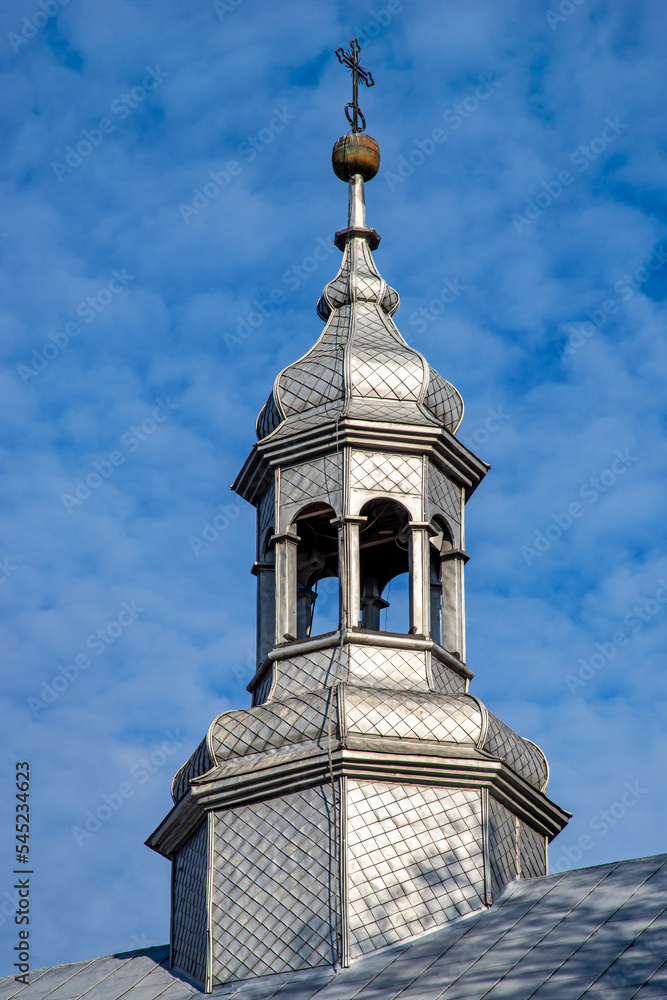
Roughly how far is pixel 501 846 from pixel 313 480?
634cm

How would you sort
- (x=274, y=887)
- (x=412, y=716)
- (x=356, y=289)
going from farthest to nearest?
(x=356, y=289), (x=412, y=716), (x=274, y=887)

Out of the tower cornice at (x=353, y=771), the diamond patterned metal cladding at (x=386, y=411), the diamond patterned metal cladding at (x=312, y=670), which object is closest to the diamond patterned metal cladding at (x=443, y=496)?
the diamond patterned metal cladding at (x=386, y=411)

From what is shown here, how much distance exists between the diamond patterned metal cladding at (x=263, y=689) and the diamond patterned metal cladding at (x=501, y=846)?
151 inches

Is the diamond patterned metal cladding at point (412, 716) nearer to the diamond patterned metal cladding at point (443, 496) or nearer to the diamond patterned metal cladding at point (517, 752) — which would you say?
the diamond patterned metal cladding at point (517, 752)

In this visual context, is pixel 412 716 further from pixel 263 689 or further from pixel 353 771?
pixel 263 689

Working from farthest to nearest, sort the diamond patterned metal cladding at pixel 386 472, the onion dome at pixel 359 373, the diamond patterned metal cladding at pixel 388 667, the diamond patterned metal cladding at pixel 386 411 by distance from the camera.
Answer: the onion dome at pixel 359 373 → the diamond patterned metal cladding at pixel 386 411 → the diamond patterned metal cladding at pixel 386 472 → the diamond patterned metal cladding at pixel 388 667

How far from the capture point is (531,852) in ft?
98.1

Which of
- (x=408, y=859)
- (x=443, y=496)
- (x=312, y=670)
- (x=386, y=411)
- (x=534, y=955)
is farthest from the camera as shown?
(x=443, y=496)

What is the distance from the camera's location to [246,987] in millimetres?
27891

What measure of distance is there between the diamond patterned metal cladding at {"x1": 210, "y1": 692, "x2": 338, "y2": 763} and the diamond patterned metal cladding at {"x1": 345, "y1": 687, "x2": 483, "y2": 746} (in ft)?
1.19

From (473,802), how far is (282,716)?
285 centimetres

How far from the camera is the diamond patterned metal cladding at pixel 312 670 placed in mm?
30047

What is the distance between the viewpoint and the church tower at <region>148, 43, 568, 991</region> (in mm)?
28094

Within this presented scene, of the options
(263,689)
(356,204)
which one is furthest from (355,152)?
(263,689)
